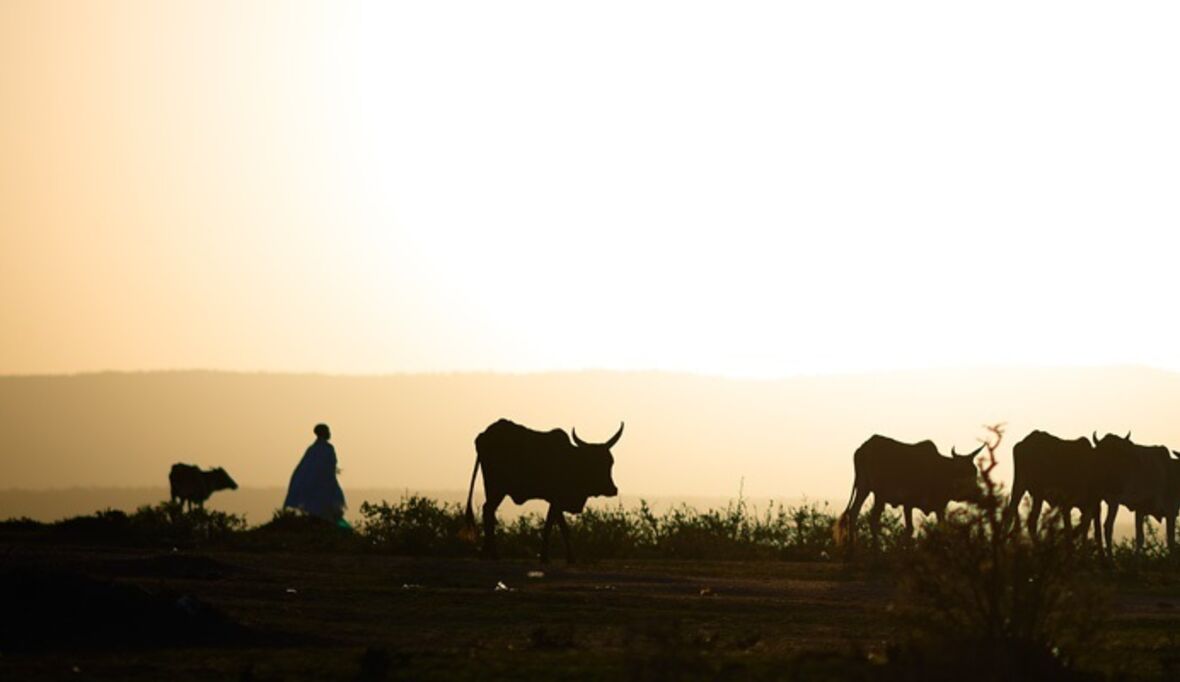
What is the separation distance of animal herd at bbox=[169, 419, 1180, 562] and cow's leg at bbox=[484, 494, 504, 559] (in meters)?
0.01

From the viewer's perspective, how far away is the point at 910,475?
105ft

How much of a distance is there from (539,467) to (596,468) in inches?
33.1

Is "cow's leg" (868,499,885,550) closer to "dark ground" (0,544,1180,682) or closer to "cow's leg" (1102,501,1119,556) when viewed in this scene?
"cow's leg" (1102,501,1119,556)

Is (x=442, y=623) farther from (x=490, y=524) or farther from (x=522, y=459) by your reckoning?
(x=522, y=459)

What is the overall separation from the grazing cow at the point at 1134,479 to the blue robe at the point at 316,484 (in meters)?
12.5

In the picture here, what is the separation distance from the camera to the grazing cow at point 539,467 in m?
30.0

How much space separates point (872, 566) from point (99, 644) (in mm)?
13830

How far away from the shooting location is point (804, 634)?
1833cm

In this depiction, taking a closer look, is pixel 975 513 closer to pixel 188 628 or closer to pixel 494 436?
pixel 188 628

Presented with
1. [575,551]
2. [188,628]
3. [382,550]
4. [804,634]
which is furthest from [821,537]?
[188,628]

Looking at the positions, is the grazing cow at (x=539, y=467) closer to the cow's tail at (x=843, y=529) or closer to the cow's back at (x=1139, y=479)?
the cow's tail at (x=843, y=529)

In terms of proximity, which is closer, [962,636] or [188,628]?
[962,636]

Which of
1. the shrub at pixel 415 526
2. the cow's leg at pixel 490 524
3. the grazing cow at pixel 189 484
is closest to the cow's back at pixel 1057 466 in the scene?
the cow's leg at pixel 490 524

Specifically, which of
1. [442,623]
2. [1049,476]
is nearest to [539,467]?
[1049,476]
